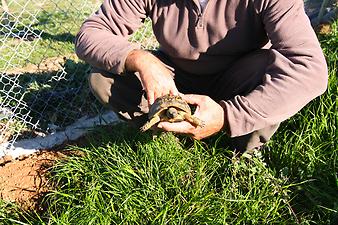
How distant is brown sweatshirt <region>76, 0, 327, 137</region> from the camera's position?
2.09 meters

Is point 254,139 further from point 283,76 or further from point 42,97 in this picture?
point 42,97

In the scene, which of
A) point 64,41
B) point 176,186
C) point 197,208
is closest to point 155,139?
point 176,186

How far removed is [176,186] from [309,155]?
2.64 ft

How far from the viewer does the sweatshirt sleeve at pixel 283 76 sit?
2.08 metres

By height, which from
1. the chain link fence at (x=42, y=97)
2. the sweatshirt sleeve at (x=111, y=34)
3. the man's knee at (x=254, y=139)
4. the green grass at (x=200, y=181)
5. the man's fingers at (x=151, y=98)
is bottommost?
the chain link fence at (x=42, y=97)

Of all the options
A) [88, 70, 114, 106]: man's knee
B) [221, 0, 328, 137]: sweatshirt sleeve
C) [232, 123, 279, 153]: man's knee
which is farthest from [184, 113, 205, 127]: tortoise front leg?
[88, 70, 114, 106]: man's knee

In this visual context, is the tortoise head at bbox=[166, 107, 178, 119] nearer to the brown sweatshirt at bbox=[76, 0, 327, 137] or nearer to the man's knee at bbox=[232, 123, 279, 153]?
the brown sweatshirt at bbox=[76, 0, 327, 137]

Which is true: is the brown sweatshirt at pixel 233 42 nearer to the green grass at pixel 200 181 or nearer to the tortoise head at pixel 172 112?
the tortoise head at pixel 172 112

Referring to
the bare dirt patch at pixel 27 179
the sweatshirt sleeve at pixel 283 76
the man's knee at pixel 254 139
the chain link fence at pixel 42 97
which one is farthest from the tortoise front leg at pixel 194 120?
the chain link fence at pixel 42 97

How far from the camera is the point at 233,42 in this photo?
245 centimetres

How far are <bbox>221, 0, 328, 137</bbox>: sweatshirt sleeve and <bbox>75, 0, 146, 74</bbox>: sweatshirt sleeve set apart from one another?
62cm


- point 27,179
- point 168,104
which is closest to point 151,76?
point 168,104

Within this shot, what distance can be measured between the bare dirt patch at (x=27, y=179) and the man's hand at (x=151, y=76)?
0.96 metres

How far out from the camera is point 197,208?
232cm
